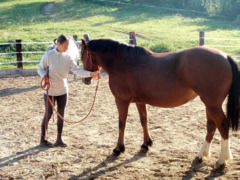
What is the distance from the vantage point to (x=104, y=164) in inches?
168

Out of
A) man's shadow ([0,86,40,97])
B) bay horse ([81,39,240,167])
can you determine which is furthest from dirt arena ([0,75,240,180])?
man's shadow ([0,86,40,97])

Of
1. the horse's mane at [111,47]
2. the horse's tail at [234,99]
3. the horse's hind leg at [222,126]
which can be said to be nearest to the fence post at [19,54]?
the horse's mane at [111,47]

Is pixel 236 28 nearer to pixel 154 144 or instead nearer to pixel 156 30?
pixel 156 30

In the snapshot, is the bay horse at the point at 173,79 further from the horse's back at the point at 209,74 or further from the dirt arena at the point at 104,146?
the dirt arena at the point at 104,146

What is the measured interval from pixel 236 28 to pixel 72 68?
19057 mm

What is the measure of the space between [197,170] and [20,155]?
2.56m

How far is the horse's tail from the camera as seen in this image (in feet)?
12.5

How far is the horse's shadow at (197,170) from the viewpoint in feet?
12.5

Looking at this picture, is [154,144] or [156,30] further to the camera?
[156,30]

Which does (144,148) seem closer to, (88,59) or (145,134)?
(145,134)

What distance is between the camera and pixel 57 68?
4625 millimetres

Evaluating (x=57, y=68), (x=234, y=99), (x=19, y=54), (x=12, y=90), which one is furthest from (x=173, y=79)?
(x=19, y=54)

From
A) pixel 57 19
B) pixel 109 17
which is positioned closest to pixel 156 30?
pixel 109 17

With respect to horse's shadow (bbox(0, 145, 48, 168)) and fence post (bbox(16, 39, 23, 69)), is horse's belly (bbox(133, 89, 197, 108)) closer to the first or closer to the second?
horse's shadow (bbox(0, 145, 48, 168))
